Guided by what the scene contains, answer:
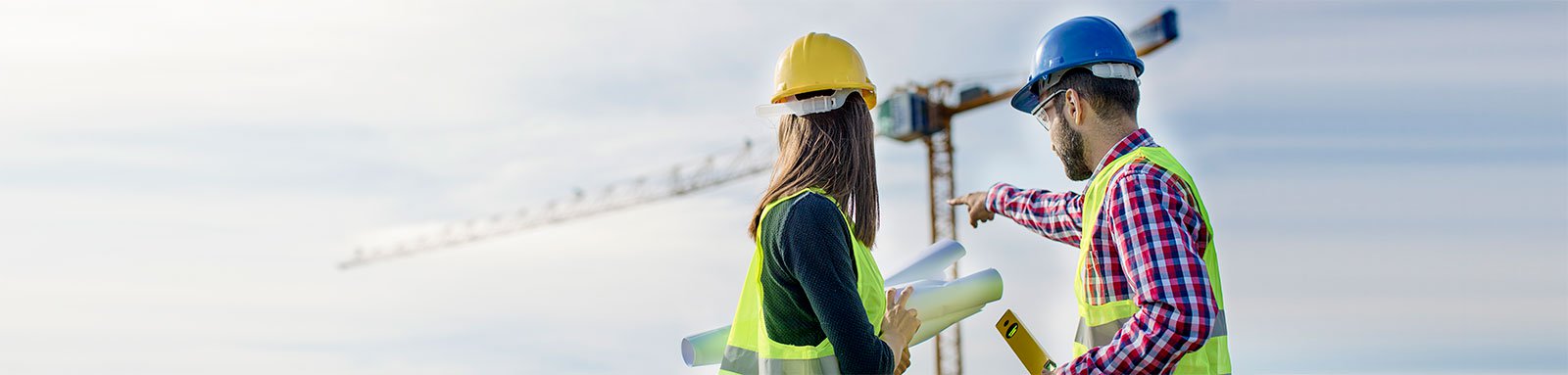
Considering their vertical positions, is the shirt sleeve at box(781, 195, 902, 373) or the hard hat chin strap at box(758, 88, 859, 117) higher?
the hard hat chin strap at box(758, 88, 859, 117)

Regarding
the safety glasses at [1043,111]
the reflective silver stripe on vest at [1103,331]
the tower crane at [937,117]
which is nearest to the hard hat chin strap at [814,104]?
the safety glasses at [1043,111]

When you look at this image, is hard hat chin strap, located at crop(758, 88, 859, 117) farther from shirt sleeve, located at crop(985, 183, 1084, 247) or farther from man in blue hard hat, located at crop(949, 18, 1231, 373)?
shirt sleeve, located at crop(985, 183, 1084, 247)

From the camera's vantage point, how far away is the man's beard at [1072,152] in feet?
10.6

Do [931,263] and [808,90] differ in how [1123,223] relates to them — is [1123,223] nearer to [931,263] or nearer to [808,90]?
[808,90]

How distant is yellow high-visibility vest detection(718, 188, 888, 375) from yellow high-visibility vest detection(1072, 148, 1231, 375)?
536mm

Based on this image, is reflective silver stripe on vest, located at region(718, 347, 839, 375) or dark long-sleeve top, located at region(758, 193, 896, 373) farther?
reflective silver stripe on vest, located at region(718, 347, 839, 375)

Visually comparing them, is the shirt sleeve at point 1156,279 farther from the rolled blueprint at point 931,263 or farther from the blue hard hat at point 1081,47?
the rolled blueprint at point 931,263

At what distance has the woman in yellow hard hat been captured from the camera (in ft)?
9.76

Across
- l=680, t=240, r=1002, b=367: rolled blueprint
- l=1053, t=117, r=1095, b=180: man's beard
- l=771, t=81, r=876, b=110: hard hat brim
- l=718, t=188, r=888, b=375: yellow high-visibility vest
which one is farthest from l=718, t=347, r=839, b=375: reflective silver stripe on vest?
l=1053, t=117, r=1095, b=180: man's beard

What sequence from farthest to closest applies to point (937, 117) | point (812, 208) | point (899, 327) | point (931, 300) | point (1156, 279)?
point (937, 117) → point (931, 300) → point (899, 327) → point (812, 208) → point (1156, 279)

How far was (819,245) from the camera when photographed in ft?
9.77

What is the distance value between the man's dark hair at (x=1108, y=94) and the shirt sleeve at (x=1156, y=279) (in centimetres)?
36

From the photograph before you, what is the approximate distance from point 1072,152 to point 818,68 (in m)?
0.72

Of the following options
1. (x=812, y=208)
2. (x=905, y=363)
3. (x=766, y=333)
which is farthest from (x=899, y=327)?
(x=812, y=208)
